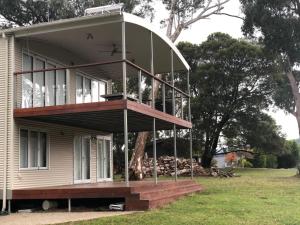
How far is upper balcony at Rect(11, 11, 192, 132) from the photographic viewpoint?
13.9 meters

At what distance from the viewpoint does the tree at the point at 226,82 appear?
36125 millimetres

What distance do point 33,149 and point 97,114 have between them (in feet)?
8.34

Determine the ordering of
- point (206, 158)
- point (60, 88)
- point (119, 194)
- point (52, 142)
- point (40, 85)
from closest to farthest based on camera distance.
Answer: point (119, 194) < point (40, 85) < point (60, 88) < point (52, 142) < point (206, 158)

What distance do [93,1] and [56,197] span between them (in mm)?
18451

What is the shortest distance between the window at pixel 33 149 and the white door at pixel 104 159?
396 cm

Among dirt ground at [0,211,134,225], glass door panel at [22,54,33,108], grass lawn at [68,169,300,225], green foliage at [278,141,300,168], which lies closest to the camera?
grass lawn at [68,169,300,225]

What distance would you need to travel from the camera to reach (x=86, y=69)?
18.7 m

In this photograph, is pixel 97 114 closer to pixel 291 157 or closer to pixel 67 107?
pixel 67 107

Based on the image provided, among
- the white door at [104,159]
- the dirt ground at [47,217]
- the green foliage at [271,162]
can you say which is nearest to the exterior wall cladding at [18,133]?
the dirt ground at [47,217]

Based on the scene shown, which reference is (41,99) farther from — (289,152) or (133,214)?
(289,152)

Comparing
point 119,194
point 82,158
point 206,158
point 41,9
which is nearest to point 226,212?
point 119,194

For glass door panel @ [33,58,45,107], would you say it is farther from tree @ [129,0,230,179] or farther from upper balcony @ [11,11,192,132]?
tree @ [129,0,230,179]

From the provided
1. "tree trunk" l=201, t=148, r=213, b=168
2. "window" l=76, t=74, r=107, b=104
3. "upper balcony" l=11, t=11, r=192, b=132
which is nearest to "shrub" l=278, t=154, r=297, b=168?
"tree trunk" l=201, t=148, r=213, b=168

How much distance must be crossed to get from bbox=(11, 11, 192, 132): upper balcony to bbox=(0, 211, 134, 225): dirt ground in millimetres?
2791
